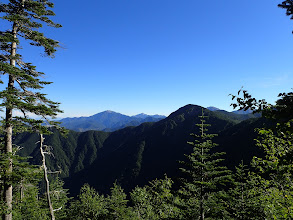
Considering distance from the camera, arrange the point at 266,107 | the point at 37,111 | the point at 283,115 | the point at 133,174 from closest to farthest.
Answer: the point at 283,115 < the point at 266,107 < the point at 37,111 < the point at 133,174

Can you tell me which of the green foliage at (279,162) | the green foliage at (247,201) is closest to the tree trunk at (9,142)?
the green foliage at (279,162)

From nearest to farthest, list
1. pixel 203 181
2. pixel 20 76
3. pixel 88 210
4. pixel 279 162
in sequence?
pixel 279 162
pixel 20 76
pixel 203 181
pixel 88 210

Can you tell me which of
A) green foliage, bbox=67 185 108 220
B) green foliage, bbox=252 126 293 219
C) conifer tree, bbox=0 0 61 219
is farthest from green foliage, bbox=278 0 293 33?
green foliage, bbox=67 185 108 220

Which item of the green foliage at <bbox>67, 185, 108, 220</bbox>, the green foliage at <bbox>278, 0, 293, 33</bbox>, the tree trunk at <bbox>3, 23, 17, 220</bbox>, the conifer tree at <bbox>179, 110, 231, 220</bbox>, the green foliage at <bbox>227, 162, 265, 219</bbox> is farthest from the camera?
the green foliage at <bbox>67, 185, 108, 220</bbox>

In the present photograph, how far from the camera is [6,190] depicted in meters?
10.9

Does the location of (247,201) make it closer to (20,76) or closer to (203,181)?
(203,181)

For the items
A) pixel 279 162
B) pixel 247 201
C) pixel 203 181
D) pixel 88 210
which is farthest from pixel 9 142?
pixel 88 210

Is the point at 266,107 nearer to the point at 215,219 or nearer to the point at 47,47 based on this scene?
the point at 47,47

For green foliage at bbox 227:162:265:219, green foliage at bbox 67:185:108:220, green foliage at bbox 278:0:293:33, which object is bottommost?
green foliage at bbox 67:185:108:220

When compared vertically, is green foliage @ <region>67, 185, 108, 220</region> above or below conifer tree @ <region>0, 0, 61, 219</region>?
below

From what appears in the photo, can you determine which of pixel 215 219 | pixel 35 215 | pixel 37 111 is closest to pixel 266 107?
pixel 37 111

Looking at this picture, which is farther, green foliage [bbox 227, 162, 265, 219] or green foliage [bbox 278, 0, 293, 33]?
green foliage [bbox 227, 162, 265, 219]

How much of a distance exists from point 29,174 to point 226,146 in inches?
6430

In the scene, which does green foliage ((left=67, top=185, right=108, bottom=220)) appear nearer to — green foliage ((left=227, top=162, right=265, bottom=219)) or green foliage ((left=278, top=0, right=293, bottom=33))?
green foliage ((left=227, top=162, right=265, bottom=219))
